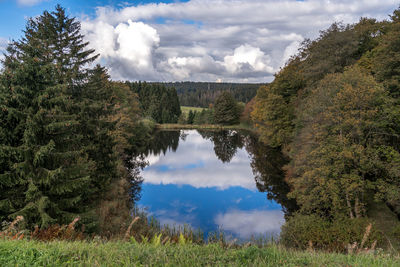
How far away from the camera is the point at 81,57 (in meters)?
18.2

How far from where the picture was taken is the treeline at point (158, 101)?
91312 millimetres

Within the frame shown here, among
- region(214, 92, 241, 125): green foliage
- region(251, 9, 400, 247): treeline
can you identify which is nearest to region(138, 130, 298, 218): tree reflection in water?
region(251, 9, 400, 247): treeline

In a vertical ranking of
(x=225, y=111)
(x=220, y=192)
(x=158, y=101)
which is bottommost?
(x=220, y=192)

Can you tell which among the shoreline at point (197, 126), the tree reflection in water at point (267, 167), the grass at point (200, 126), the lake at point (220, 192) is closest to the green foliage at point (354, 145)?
the lake at point (220, 192)

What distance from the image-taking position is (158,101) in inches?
3762

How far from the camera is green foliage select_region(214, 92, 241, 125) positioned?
83.0m

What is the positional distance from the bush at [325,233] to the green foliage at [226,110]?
7118 centimetres

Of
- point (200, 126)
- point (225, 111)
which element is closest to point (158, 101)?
point (200, 126)

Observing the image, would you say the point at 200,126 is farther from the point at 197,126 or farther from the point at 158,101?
Result: the point at 158,101

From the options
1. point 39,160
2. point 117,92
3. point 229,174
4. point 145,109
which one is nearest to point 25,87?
point 39,160

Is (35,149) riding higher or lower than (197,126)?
higher

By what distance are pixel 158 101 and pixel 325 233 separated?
3475 inches

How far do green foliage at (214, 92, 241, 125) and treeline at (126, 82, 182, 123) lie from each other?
18.8 metres

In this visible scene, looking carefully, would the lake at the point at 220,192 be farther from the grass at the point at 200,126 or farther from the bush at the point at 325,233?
the grass at the point at 200,126
